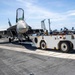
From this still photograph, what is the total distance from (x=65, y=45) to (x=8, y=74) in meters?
6.61

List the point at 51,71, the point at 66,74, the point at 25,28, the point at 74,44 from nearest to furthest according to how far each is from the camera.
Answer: the point at 66,74 → the point at 51,71 → the point at 74,44 → the point at 25,28

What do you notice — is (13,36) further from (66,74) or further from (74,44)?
(66,74)

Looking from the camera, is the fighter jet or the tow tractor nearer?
the tow tractor

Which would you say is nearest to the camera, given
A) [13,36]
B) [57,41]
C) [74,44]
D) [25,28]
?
[74,44]

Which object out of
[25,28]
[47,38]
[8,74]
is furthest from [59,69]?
[25,28]

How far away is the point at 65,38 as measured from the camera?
12.3 m

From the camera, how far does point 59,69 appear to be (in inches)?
298

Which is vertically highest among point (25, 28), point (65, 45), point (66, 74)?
point (25, 28)

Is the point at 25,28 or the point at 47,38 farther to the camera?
the point at 25,28

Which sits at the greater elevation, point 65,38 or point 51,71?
point 65,38

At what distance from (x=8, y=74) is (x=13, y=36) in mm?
19640

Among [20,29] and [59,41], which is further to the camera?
[20,29]

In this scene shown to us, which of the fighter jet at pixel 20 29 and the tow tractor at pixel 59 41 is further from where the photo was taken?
the fighter jet at pixel 20 29

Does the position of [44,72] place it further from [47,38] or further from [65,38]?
[47,38]
